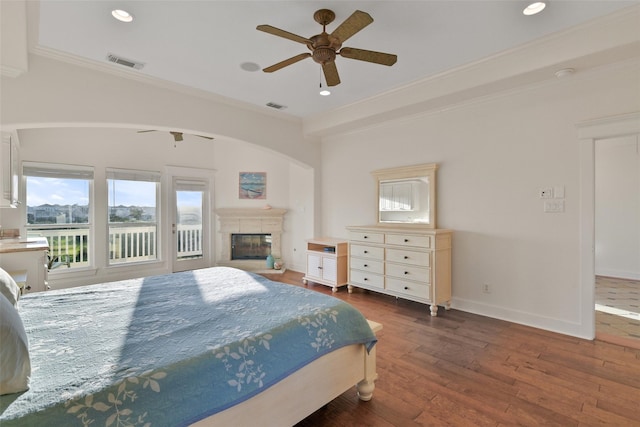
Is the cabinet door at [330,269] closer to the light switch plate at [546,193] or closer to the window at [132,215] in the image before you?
the light switch plate at [546,193]

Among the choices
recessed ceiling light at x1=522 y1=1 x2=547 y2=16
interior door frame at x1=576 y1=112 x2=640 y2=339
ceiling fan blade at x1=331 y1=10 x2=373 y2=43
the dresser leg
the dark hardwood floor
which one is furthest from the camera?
the dresser leg

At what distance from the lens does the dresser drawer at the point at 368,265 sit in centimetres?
415

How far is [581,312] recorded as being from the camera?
117 inches

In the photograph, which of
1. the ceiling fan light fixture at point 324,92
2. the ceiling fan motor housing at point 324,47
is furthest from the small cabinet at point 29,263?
the ceiling fan light fixture at point 324,92

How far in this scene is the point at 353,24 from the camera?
209 centimetres

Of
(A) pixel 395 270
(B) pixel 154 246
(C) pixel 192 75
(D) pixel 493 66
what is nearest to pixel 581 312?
(A) pixel 395 270

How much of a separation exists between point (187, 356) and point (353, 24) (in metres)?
2.24

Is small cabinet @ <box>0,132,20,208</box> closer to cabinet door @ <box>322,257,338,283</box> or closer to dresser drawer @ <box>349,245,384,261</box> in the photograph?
cabinet door @ <box>322,257,338,283</box>

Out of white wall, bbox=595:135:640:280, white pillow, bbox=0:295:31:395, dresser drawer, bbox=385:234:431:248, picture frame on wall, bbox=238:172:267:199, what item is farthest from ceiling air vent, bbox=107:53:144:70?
white wall, bbox=595:135:640:280

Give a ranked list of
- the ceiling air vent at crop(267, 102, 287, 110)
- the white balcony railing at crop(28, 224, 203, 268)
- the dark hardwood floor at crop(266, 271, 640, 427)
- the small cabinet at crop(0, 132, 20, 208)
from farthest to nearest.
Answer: the white balcony railing at crop(28, 224, 203, 268)
the ceiling air vent at crop(267, 102, 287, 110)
the small cabinet at crop(0, 132, 20, 208)
the dark hardwood floor at crop(266, 271, 640, 427)

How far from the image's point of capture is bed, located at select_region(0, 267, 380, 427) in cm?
108

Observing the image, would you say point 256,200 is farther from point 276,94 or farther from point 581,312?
point 581,312

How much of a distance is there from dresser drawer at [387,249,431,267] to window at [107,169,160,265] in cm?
439

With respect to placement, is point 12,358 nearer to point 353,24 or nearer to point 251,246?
point 353,24
